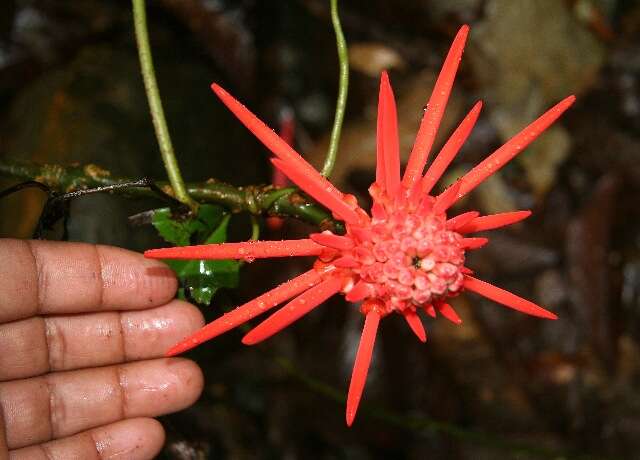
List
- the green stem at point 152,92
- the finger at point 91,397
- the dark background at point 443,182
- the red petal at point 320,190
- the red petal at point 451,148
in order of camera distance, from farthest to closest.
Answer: the dark background at point 443,182 → the finger at point 91,397 → the green stem at point 152,92 → the red petal at point 451,148 → the red petal at point 320,190

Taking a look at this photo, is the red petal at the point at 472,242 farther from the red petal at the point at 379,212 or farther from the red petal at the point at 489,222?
the red petal at the point at 379,212

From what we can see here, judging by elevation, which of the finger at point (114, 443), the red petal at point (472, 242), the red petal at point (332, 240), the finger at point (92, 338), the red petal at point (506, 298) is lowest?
the finger at point (114, 443)

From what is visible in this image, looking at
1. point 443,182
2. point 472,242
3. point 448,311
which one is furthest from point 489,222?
→ point 443,182

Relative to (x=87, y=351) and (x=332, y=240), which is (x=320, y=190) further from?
(x=87, y=351)

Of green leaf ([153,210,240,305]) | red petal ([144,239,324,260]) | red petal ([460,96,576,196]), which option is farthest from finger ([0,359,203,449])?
red petal ([460,96,576,196])

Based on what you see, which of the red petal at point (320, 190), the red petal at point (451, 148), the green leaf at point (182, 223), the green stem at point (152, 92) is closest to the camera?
the red petal at point (320, 190)

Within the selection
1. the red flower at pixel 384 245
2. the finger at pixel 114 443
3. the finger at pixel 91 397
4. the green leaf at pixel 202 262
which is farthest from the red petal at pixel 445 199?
the finger at pixel 114 443

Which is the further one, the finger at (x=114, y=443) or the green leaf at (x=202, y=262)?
the finger at (x=114, y=443)
